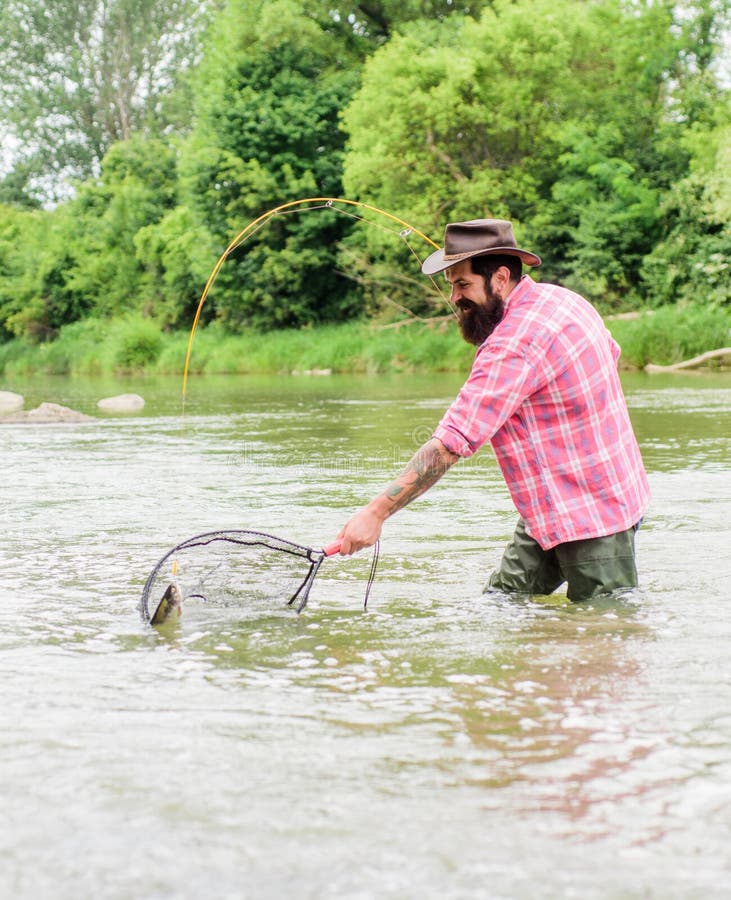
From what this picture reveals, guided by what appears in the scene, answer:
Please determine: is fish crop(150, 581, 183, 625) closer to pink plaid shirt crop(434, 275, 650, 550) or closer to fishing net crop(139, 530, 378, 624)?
fishing net crop(139, 530, 378, 624)

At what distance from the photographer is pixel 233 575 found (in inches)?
225

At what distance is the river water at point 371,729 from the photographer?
2.43 metres

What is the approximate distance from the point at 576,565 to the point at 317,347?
104 feet

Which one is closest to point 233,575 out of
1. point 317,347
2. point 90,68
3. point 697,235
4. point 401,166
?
point 697,235

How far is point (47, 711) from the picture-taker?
11.4 feet

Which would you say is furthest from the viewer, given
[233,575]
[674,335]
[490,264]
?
[674,335]

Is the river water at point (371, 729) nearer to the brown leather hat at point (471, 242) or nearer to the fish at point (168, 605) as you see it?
the fish at point (168, 605)

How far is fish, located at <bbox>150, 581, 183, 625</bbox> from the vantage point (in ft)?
15.1

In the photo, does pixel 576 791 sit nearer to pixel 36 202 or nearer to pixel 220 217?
pixel 220 217

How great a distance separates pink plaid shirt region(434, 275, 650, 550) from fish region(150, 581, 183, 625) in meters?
1.33

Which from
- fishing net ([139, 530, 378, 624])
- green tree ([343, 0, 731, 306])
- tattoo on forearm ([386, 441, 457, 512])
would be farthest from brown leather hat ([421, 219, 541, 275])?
green tree ([343, 0, 731, 306])

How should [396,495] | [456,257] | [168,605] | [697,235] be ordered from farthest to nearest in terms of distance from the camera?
[697,235]
[168,605]
[456,257]
[396,495]

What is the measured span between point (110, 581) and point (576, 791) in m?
3.25

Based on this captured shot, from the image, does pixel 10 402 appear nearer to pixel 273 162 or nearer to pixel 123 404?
pixel 123 404
